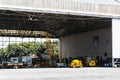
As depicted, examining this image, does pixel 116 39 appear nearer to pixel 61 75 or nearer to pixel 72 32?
pixel 61 75

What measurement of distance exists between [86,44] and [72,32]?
213 inches

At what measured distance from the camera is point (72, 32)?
218 ft

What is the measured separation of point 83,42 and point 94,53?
4656 mm

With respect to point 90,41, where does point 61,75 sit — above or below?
below

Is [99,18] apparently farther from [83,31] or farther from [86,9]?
[83,31]

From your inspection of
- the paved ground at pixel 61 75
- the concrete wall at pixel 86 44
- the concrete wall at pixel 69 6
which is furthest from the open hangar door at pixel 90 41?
the paved ground at pixel 61 75

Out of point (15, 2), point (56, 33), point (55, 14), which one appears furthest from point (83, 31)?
point (15, 2)

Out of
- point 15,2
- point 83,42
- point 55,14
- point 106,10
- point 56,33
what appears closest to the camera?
point 15,2

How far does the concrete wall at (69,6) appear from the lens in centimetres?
3928

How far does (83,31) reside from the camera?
63188 mm

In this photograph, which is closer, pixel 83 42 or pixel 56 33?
pixel 83 42

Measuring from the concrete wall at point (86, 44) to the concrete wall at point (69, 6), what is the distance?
8990mm

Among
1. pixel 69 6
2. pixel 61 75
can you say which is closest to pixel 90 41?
pixel 69 6

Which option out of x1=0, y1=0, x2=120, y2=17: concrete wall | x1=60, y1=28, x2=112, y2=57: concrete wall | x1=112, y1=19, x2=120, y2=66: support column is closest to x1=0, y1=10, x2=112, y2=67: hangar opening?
x1=60, y1=28, x2=112, y2=57: concrete wall
